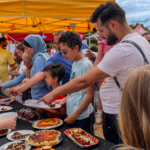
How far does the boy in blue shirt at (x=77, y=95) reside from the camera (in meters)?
1.77

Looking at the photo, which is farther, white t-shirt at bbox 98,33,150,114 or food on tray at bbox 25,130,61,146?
food on tray at bbox 25,130,61,146

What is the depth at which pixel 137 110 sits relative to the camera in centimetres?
58

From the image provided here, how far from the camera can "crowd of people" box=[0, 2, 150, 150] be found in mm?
597

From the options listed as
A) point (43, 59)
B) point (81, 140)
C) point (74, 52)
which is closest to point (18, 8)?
point (43, 59)

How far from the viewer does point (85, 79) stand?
138 cm

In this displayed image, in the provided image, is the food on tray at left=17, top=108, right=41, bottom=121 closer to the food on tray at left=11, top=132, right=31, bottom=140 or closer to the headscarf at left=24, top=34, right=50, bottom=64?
the food on tray at left=11, top=132, right=31, bottom=140

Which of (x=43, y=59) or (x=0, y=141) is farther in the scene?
(x=43, y=59)

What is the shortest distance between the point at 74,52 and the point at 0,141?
1118 mm

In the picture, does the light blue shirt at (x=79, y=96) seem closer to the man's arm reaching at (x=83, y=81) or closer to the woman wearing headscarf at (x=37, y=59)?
the man's arm reaching at (x=83, y=81)

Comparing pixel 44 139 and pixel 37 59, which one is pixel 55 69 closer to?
pixel 37 59

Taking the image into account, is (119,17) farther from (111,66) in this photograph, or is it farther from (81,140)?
(81,140)

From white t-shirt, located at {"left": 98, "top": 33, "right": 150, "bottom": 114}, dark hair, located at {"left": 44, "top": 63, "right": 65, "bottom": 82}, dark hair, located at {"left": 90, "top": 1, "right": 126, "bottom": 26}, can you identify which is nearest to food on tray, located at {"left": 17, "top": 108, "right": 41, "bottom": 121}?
dark hair, located at {"left": 44, "top": 63, "right": 65, "bottom": 82}

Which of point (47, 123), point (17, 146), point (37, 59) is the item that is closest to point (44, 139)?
point (17, 146)

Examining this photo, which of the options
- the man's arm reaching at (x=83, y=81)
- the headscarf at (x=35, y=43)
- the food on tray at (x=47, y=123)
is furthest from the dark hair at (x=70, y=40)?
the food on tray at (x=47, y=123)
